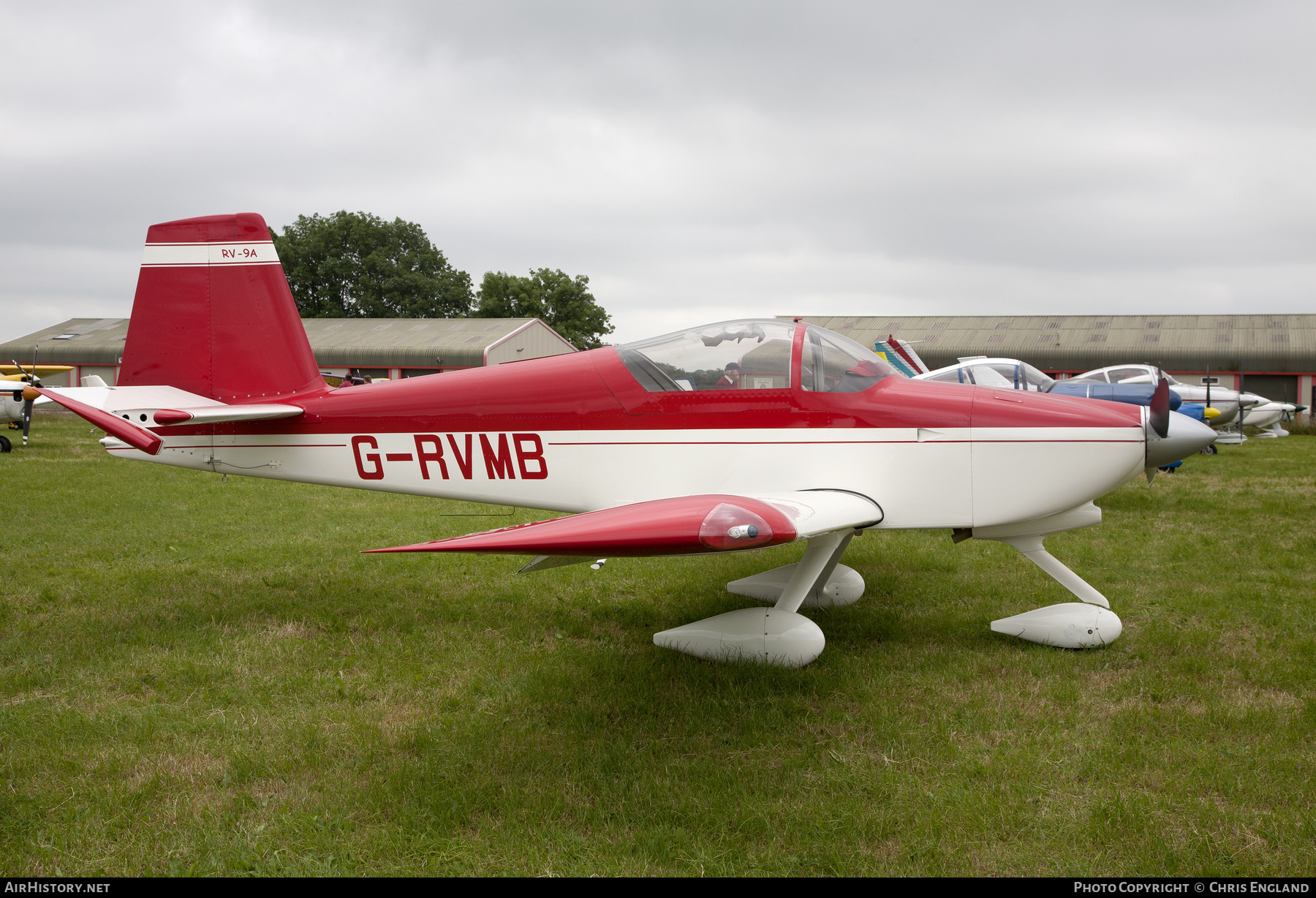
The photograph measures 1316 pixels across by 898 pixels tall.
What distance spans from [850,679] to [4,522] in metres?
9.19

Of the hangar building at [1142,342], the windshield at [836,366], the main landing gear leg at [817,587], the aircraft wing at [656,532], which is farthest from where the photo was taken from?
the hangar building at [1142,342]

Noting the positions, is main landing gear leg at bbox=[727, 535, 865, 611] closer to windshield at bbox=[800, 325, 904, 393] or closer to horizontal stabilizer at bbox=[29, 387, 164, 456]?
windshield at bbox=[800, 325, 904, 393]

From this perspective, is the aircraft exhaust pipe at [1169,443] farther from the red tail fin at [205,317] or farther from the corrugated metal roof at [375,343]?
the corrugated metal roof at [375,343]

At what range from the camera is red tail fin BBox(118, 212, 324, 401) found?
5.60 metres

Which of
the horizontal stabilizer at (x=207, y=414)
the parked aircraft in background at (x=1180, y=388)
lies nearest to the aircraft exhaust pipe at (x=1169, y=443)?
the horizontal stabilizer at (x=207, y=414)

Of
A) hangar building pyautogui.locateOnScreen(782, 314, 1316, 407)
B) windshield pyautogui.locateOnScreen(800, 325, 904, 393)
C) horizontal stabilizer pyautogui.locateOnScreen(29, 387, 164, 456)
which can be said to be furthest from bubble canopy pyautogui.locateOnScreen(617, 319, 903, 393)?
hangar building pyautogui.locateOnScreen(782, 314, 1316, 407)

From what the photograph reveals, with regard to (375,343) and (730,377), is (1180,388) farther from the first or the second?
(375,343)

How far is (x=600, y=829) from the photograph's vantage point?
2.88 metres

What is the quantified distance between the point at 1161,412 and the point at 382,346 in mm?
41208

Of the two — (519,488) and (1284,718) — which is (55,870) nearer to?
(519,488)

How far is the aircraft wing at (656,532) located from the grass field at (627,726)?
944 millimetres

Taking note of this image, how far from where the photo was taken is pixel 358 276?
205ft

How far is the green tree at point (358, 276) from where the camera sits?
61375mm

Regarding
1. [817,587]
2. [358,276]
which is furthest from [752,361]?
[358,276]
